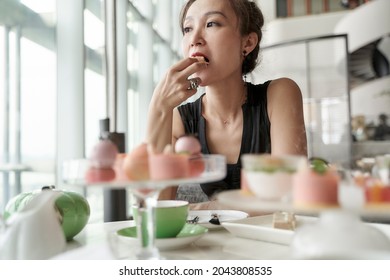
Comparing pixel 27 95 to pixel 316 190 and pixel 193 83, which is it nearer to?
pixel 193 83

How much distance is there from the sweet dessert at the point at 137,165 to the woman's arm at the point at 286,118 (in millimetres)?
327

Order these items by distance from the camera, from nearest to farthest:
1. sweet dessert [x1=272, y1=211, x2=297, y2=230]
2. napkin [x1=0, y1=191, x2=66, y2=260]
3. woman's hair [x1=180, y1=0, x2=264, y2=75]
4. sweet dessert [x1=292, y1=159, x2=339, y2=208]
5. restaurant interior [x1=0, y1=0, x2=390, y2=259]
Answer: sweet dessert [x1=292, y1=159, x2=339, y2=208], napkin [x1=0, y1=191, x2=66, y2=260], sweet dessert [x1=272, y1=211, x2=297, y2=230], restaurant interior [x1=0, y1=0, x2=390, y2=259], woman's hair [x1=180, y1=0, x2=264, y2=75]

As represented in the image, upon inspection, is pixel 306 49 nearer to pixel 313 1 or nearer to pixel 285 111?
pixel 313 1

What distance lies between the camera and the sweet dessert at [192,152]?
36cm

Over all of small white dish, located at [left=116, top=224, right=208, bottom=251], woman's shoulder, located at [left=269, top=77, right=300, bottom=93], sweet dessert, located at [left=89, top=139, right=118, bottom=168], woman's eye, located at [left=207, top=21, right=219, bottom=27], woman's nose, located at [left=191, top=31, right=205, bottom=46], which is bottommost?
small white dish, located at [left=116, top=224, right=208, bottom=251]

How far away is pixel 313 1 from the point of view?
4.19 m

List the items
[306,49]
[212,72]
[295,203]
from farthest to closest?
1. [306,49]
2. [212,72]
3. [295,203]

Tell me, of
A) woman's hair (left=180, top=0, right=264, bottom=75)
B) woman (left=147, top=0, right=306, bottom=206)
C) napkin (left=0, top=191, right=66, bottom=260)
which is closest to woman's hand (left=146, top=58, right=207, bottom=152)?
woman (left=147, top=0, right=306, bottom=206)

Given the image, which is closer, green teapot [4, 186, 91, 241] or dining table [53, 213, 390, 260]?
dining table [53, 213, 390, 260]

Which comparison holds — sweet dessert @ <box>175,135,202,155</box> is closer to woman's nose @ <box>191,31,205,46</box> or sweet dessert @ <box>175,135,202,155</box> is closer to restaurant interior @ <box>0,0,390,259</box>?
restaurant interior @ <box>0,0,390,259</box>

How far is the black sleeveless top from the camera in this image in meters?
0.71

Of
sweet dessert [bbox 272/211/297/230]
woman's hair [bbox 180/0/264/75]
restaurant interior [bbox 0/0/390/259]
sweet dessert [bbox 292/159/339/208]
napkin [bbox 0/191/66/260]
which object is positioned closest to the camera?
sweet dessert [bbox 292/159/339/208]
